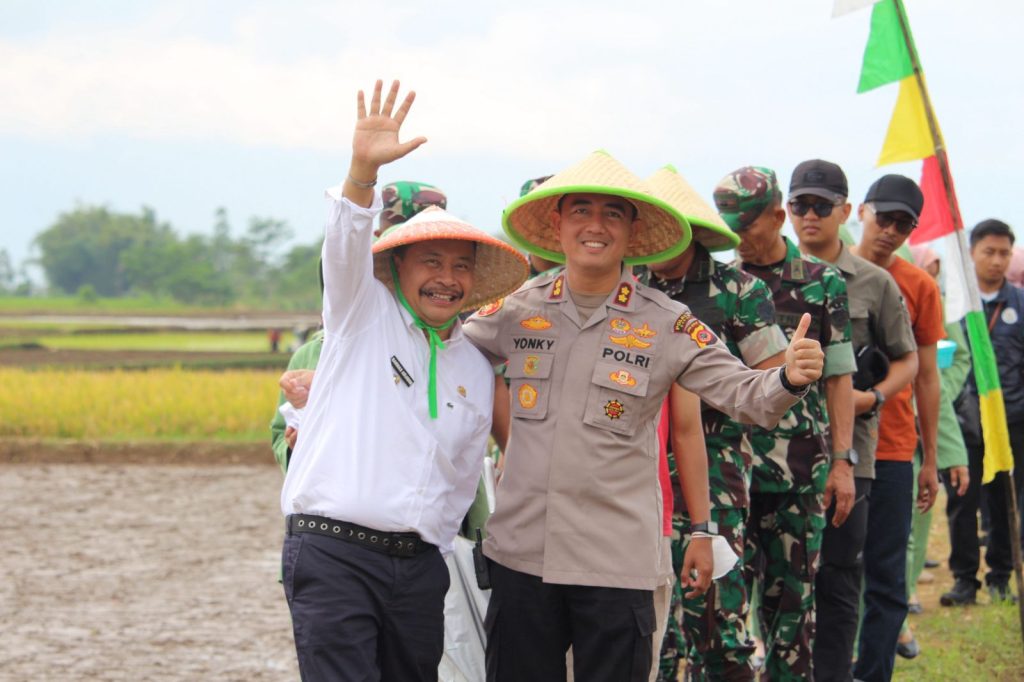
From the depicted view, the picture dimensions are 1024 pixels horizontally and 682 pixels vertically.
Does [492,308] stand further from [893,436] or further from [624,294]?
[893,436]

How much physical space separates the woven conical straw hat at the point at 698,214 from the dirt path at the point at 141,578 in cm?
312

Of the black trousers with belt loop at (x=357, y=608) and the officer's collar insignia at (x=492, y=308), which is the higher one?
the officer's collar insignia at (x=492, y=308)

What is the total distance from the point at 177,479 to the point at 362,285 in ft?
35.9

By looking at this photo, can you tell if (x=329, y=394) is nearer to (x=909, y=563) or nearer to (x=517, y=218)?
(x=517, y=218)

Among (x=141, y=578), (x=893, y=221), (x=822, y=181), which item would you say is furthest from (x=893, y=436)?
(x=141, y=578)

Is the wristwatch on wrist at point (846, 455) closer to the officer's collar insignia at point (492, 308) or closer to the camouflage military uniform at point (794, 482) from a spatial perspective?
the camouflage military uniform at point (794, 482)

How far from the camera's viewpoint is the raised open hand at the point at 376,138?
10.5 feet

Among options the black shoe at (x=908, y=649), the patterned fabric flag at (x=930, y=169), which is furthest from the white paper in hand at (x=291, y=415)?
the black shoe at (x=908, y=649)

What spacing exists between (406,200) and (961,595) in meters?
4.51

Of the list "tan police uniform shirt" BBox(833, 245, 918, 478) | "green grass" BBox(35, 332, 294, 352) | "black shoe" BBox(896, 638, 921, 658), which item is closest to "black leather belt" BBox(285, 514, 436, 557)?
"tan police uniform shirt" BBox(833, 245, 918, 478)

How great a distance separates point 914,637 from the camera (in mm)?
6727

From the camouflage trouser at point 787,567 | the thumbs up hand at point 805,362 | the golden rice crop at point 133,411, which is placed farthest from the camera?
the golden rice crop at point 133,411

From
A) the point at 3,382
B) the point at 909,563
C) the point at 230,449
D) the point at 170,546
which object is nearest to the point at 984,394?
the point at 909,563

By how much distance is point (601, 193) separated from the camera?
366cm
